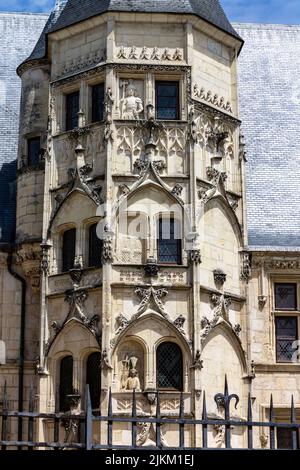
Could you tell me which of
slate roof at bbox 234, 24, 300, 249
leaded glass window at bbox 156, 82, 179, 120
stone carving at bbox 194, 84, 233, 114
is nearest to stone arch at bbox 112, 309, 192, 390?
slate roof at bbox 234, 24, 300, 249

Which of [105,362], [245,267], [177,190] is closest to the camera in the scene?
[105,362]

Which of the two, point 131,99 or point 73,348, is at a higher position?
point 131,99

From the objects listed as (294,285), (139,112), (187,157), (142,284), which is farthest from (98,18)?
(294,285)

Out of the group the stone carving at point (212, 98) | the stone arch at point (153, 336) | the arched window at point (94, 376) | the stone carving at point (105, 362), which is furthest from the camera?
the stone carving at point (212, 98)

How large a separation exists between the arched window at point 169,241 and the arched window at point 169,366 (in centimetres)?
186

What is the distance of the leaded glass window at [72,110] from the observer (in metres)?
22.9

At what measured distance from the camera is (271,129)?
26.7 meters

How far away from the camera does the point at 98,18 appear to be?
2269 cm

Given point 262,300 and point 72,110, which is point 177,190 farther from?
point 262,300

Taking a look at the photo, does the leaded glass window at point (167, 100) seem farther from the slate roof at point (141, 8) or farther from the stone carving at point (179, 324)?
the stone carving at point (179, 324)

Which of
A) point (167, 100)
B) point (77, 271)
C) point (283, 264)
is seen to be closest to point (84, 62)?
point (167, 100)

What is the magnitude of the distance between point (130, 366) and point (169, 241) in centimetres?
284

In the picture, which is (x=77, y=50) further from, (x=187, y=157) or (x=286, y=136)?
(x=286, y=136)

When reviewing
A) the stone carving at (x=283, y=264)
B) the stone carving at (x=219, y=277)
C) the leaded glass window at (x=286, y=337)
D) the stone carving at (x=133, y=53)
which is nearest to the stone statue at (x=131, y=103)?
the stone carving at (x=133, y=53)
